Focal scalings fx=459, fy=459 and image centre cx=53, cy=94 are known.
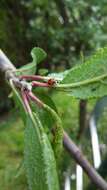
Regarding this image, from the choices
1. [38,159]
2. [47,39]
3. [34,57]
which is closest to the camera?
[38,159]

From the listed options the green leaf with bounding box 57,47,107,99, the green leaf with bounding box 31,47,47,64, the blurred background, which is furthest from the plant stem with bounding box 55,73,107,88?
the blurred background

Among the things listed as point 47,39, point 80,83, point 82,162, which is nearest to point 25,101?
point 80,83

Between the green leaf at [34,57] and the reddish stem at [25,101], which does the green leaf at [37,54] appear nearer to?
the green leaf at [34,57]

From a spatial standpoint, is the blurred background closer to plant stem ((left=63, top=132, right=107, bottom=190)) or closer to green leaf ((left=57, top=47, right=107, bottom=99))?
plant stem ((left=63, top=132, right=107, bottom=190))

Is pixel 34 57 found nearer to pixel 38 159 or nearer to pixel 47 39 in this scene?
pixel 38 159

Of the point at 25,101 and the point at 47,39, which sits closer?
the point at 25,101

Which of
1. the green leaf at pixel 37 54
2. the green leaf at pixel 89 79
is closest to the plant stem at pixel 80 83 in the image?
the green leaf at pixel 89 79

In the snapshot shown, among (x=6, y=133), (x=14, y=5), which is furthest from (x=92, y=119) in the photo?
(x=14, y=5)

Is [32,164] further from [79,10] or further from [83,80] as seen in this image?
[79,10]
